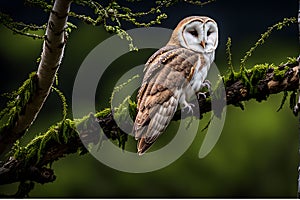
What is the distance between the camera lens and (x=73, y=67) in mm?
3090

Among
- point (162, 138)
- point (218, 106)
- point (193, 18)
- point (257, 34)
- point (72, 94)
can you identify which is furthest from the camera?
point (257, 34)

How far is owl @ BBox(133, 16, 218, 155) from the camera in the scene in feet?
5.19

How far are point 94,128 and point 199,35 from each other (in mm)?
318

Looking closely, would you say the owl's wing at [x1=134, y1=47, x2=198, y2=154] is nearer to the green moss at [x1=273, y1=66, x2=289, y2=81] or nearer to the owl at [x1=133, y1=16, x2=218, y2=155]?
the owl at [x1=133, y1=16, x2=218, y2=155]

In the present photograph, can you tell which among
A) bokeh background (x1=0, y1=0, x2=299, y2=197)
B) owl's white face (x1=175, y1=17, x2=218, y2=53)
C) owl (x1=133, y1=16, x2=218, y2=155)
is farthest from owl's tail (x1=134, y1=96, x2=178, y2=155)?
bokeh background (x1=0, y1=0, x2=299, y2=197)

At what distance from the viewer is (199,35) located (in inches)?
66.5

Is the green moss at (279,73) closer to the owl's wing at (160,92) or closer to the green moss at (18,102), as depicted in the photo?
the owl's wing at (160,92)

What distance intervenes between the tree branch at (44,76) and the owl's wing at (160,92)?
0.68 feet

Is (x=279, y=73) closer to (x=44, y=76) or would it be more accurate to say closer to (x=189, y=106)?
(x=189, y=106)

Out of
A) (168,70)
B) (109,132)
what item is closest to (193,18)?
(168,70)

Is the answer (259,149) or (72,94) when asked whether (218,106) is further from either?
(259,149)

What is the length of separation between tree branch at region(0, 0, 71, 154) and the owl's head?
1.03ft

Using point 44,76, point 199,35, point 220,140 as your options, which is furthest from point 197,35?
point 220,140

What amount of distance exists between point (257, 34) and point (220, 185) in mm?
677
